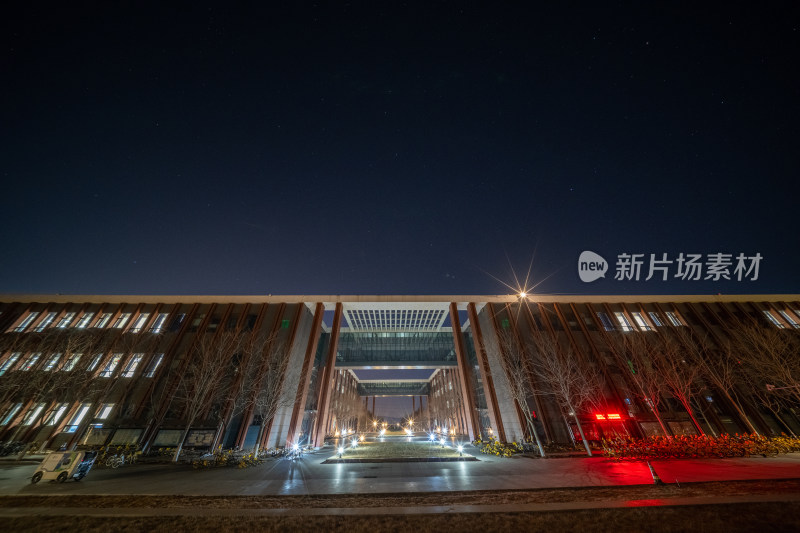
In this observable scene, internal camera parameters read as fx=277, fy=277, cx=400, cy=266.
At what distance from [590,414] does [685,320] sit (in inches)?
762

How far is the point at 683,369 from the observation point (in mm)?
28234

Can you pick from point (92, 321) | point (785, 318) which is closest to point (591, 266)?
point (785, 318)

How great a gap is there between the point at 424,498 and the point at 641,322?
3690 cm

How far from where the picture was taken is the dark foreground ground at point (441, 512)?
22.2 ft

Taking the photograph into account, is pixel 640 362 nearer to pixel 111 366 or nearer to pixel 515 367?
pixel 515 367

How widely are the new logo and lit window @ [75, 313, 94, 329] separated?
51457 mm

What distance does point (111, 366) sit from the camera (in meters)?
28.0

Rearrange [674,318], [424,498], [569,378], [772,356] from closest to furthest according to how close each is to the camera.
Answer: [424,498] < [772,356] < [569,378] < [674,318]

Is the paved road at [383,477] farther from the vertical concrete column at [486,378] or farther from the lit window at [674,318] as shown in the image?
the lit window at [674,318]

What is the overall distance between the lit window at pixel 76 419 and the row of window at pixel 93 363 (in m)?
2.76

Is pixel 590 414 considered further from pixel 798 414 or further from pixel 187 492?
pixel 187 492

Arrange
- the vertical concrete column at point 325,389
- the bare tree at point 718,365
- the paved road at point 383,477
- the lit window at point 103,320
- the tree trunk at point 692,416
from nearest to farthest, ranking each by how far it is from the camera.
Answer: the paved road at point 383,477
the tree trunk at point 692,416
the bare tree at point 718,365
the vertical concrete column at point 325,389
the lit window at point 103,320

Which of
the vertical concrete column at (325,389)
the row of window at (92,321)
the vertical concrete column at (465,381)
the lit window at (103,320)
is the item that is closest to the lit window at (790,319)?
the vertical concrete column at (465,381)

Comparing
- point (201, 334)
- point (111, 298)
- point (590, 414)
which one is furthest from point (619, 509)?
point (111, 298)
